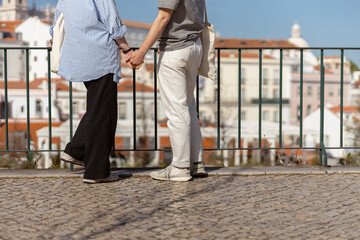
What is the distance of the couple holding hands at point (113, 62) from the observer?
4246 millimetres

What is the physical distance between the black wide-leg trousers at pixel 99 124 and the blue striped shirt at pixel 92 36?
0.09m

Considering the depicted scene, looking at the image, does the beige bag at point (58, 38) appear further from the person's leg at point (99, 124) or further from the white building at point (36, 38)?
the white building at point (36, 38)

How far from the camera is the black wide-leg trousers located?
4.31m

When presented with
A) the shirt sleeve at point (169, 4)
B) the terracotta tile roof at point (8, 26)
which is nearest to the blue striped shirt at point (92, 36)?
the shirt sleeve at point (169, 4)

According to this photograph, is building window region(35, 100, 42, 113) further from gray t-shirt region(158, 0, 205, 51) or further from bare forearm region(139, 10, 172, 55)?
bare forearm region(139, 10, 172, 55)

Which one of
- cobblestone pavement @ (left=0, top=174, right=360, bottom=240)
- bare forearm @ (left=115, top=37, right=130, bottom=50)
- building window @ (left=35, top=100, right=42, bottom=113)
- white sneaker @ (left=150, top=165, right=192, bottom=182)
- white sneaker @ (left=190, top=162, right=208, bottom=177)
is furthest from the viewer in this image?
building window @ (left=35, top=100, right=42, bottom=113)

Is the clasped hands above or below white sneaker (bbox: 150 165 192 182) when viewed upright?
above

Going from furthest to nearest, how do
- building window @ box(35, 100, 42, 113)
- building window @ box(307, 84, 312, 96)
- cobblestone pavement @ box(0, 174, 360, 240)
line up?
building window @ box(307, 84, 312, 96)
building window @ box(35, 100, 42, 113)
cobblestone pavement @ box(0, 174, 360, 240)

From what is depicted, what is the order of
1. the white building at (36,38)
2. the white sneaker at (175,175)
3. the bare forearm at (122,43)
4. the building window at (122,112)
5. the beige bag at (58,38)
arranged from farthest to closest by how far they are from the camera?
the white building at (36,38) → the building window at (122,112) → the white sneaker at (175,175) → the beige bag at (58,38) → the bare forearm at (122,43)

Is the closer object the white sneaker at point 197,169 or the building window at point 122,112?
the white sneaker at point 197,169

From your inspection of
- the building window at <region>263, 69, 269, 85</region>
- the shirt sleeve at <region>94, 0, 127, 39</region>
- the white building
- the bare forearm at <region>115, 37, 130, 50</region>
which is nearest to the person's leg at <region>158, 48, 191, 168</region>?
the bare forearm at <region>115, 37, 130, 50</region>

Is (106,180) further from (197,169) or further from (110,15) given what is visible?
(110,15)

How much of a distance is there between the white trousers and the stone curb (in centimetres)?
42

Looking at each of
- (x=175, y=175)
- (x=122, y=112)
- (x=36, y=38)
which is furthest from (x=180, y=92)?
(x=36, y=38)
